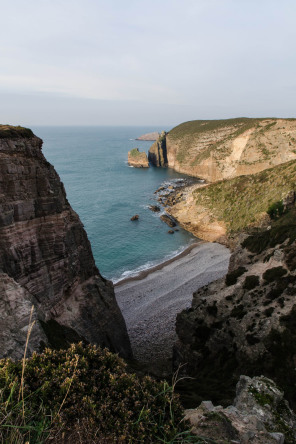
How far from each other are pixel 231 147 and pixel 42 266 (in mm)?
102977

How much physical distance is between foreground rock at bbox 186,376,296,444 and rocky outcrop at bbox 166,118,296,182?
82.8m

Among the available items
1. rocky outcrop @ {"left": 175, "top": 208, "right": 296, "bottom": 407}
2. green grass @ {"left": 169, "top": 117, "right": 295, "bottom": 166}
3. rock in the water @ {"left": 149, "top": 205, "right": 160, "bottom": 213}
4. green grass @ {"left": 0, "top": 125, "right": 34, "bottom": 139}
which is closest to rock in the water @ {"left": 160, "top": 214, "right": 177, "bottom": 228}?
rock in the water @ {"left": 149, "top": 205, "right": 160, "bottom": 213}

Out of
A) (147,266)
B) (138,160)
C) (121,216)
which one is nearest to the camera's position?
(147,266)

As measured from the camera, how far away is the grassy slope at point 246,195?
200ft

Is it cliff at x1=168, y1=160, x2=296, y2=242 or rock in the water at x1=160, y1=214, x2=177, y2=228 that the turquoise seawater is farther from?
cliff at x1=168, y1=160, x2=296, y2=242

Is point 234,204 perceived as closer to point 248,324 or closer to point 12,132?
point 248,324

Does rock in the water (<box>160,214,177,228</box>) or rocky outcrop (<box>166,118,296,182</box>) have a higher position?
rocky outcrop (<box>166,118,296,182</box>)

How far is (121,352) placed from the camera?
2712 cm

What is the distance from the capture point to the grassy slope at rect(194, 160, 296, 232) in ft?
200

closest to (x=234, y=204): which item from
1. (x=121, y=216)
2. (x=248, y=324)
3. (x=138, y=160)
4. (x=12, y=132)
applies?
(x=121, y=216)

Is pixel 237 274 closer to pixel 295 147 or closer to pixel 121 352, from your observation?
pixel 121 352

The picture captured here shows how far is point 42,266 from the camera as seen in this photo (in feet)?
73.6

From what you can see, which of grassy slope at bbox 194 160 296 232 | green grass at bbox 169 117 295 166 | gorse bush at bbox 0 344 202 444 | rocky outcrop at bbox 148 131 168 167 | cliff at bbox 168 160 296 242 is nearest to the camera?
gorse bush at bbox 0 344 202 444

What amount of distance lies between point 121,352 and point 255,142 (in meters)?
89.2
